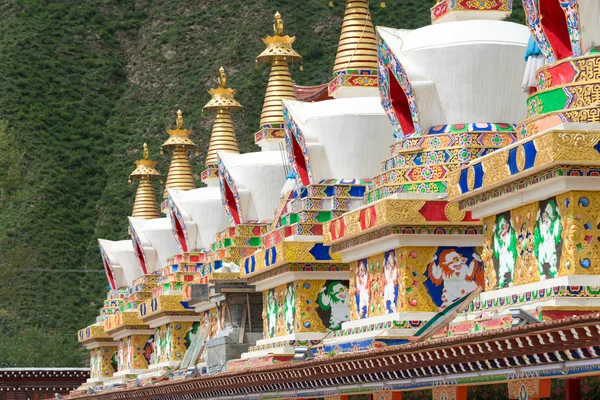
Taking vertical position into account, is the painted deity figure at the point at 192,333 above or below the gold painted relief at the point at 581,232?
above

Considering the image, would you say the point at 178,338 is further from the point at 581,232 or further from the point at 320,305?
the point at 581,232

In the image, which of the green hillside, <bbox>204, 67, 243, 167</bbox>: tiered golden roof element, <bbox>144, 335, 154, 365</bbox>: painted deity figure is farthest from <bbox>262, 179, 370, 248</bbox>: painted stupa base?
the green hillside

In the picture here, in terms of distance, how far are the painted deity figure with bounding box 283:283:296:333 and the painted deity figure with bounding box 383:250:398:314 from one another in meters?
4.41

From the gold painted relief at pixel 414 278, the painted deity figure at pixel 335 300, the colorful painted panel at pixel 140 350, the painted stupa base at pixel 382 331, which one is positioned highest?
the colorful painted panel at pixel 140 350

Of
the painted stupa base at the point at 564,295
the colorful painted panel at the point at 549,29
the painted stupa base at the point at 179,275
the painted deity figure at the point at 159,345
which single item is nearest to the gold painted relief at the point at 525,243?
the painted stupa base at the point at 564,295

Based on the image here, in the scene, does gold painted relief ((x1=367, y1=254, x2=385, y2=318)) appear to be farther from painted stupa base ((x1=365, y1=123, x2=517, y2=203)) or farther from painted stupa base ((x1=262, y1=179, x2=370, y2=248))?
painted stupa base ((x1=262, y1=179, x2=370, y2=248))

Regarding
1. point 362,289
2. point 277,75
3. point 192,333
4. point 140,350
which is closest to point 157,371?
point 192,333

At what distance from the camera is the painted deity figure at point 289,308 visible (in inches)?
909

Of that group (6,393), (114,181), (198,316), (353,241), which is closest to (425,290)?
(353,241)

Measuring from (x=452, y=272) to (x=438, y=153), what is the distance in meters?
1.60

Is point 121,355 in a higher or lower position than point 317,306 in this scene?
higher

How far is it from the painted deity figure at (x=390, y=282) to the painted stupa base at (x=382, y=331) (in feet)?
0.54

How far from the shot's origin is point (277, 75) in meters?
29.9

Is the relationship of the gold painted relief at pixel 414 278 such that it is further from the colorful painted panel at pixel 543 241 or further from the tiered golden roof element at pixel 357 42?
the tiered golden roof element at pixel 357 42
